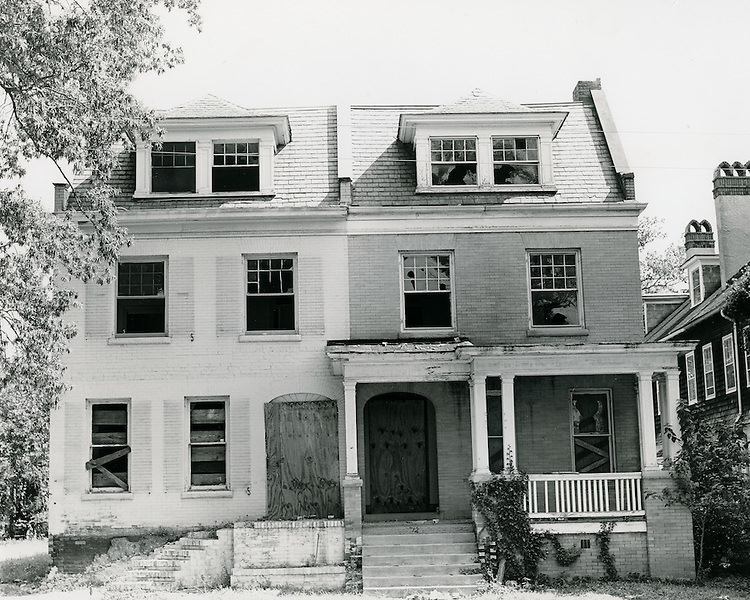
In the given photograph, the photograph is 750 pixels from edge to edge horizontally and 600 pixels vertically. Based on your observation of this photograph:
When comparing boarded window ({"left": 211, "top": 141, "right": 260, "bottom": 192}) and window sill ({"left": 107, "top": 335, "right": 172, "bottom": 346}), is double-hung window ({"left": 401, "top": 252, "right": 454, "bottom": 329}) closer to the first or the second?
boarded window ({"left": 211, "top": 141, "right": 260, "bottom": 192})

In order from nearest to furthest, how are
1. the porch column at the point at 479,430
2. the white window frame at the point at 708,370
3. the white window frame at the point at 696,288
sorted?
the porch column at the point at 479,430 → the white window frame at the point at 708,370 → the white window frame at the point at 696,288

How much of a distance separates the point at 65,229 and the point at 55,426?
478cm

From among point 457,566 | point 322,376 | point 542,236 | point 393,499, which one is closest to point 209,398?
point 322,376

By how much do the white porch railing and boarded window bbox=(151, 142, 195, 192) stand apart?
9.68 m

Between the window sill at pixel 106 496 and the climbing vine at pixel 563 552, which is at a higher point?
the window sill at pixel 106 496

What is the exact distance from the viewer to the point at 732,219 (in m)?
27.8

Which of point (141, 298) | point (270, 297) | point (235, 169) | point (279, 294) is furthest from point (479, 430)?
point (235, 169)

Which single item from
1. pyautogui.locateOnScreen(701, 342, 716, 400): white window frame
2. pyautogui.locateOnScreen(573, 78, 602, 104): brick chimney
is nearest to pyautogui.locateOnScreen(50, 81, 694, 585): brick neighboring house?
pyautogui.locateOnScreen(573, 78, 602, 104): brick chimney

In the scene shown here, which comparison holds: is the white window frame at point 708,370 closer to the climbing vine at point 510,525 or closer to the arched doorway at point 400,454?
the arched doorway at point 400,454

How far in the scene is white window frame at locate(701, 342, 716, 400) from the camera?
2849 centimetres

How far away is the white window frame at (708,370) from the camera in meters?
28.5

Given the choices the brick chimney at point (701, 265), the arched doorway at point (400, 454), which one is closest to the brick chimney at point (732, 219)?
the brick chimney at point (701, 265)

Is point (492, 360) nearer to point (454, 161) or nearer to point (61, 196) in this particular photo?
point (454, 161)

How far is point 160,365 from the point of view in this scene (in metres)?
21.0
